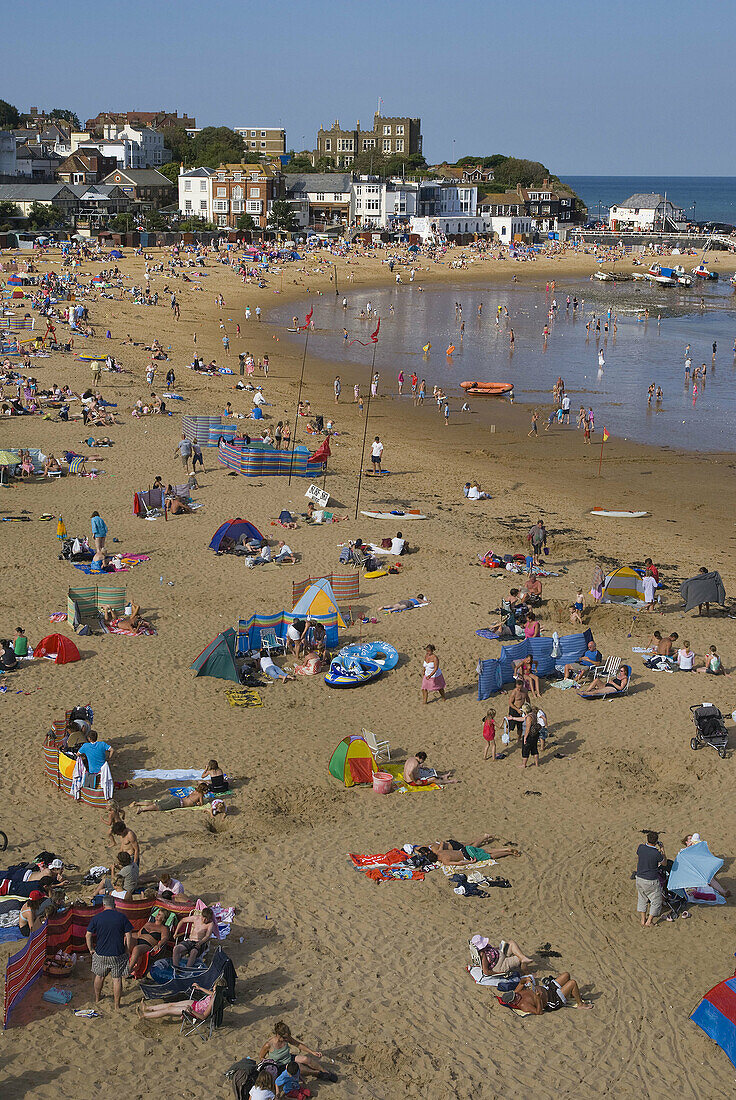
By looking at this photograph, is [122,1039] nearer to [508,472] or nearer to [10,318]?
[508,472]

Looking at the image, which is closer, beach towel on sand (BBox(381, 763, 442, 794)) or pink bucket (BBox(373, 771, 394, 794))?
pink bucket (BBox(373, 771, 394, 794))

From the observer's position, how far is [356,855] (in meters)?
10.6

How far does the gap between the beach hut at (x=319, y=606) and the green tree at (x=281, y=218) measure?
249 ft

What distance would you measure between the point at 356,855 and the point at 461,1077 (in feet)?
10.3

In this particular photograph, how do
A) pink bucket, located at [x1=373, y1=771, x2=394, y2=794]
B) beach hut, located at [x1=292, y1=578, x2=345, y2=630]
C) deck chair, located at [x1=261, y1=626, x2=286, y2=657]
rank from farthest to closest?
beach hut, located at [x1=292, y1=578, x2=345, y2=630] < deck chair, located at [x1=261, y1=626, x2=286, y2=657] < pink bucket, located at [x1=373, y1=771, x2=394, y2=794]

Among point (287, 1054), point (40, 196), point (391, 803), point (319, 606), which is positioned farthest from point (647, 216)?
point (287, 1054)

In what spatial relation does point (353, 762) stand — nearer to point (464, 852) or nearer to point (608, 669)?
point (464, 852)

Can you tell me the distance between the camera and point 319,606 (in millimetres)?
15875

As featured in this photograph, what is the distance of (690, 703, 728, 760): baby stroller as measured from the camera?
12891 millimetres

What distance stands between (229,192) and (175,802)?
8694cm

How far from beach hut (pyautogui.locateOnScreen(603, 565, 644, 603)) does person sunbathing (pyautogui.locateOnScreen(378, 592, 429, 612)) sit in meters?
2.96

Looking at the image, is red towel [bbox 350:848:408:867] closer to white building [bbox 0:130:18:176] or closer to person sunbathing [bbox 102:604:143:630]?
person sunbathing [bbox 102:604:143:630]

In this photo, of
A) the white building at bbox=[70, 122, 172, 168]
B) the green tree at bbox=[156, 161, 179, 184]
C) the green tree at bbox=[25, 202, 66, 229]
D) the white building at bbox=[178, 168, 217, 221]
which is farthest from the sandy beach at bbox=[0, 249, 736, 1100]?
the white building at bbox=[70, 122, 172, 168]

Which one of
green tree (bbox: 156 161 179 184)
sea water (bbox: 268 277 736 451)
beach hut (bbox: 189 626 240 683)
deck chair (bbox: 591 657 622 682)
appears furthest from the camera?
green tree (bbox: 156 161 179 184)
